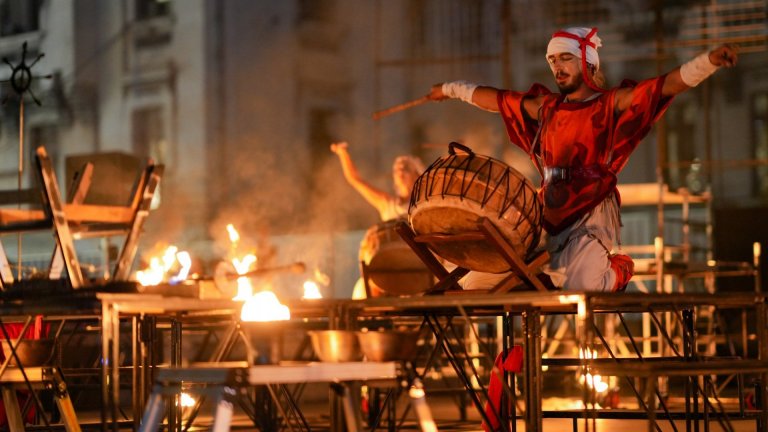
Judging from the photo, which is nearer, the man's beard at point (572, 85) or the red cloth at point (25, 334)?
the man's beard at point (572, 85)

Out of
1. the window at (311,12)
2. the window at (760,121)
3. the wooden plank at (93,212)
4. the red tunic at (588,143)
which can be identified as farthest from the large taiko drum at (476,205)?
the window at (760,121)

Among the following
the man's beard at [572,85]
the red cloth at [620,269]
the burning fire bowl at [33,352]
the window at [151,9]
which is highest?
the window at [151,9]

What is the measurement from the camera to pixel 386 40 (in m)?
22.1

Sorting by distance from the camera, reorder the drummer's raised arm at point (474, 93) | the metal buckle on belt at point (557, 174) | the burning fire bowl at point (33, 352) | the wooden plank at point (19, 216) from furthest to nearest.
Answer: the drummer's raised arm at point (474, 93)
the burning fire bowl at point (33, 352)
the metal buckle on belt at point (557, 174)
the wooden plank at point (19, 216)

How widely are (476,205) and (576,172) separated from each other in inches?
31.0

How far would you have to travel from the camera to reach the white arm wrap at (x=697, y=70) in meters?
5.16

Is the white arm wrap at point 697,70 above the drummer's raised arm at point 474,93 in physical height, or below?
below

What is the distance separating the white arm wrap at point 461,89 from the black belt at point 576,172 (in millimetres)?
657

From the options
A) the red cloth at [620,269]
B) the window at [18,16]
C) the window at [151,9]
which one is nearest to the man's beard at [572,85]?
the red cloth at [620,269]

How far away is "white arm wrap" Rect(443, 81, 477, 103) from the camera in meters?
6.14

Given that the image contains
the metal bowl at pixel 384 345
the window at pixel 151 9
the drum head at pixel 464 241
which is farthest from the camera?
the window at pixel 151 9

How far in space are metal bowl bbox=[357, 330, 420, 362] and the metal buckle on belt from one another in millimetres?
1582

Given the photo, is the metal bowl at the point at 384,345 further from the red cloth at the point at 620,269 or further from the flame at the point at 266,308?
the red cloth at the point at 620,269

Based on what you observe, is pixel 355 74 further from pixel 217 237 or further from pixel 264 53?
pixel 217 237
